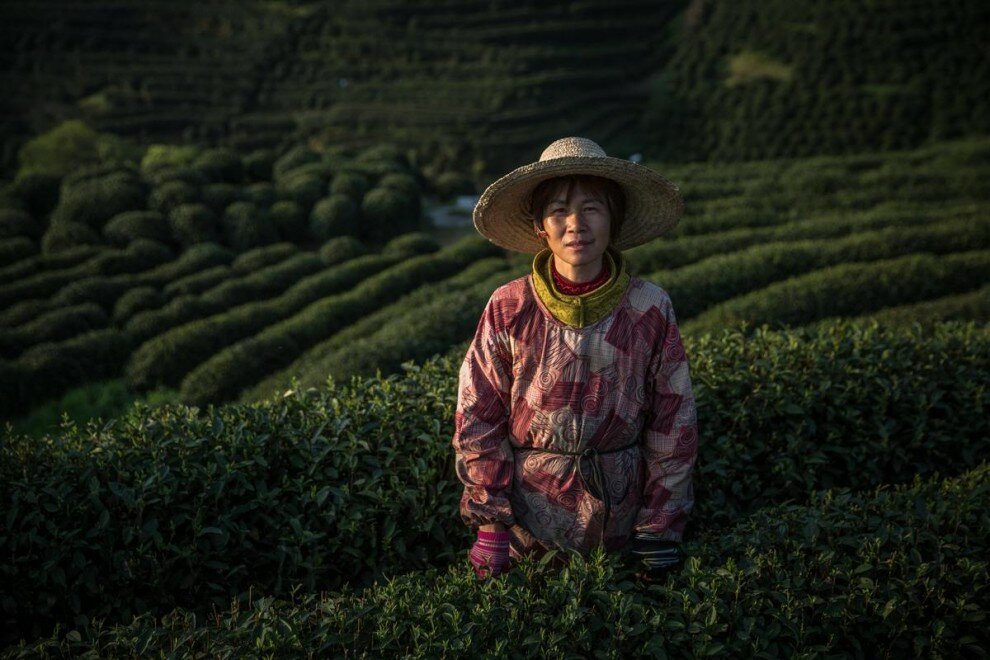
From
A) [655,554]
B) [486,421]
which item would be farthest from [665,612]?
[486,421]

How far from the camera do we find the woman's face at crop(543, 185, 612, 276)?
10.2 feet

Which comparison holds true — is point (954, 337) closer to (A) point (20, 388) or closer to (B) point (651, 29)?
(A) point (20, 388)

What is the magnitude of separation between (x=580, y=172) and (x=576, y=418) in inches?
37.6

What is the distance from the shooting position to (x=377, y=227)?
1661 centimetres

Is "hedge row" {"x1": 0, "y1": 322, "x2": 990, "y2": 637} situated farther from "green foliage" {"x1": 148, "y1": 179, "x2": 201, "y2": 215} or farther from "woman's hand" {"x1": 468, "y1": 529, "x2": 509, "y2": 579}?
"green foliage" {"x1": 148, "y1": 179, "x2": 201, "y2": 215}

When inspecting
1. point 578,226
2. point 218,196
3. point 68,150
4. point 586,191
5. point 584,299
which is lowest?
point 218,196

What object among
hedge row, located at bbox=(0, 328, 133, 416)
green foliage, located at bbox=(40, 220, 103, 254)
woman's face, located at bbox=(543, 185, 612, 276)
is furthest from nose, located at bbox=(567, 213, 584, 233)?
green foliage, located at bbox=(40, 220, 103, 254)

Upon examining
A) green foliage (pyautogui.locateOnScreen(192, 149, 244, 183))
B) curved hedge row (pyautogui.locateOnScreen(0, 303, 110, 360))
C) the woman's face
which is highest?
the woman's face

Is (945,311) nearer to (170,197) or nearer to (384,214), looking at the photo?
(384,214)

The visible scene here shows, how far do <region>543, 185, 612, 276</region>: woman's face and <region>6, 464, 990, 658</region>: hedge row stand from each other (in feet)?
3.82

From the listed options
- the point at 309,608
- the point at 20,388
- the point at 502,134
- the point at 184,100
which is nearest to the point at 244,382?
the point at 20,388

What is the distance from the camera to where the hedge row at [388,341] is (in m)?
8.87

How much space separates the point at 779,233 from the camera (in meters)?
13.1

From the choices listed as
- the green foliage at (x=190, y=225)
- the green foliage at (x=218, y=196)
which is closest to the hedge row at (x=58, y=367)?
the green foliage at (x=190, y=225)
